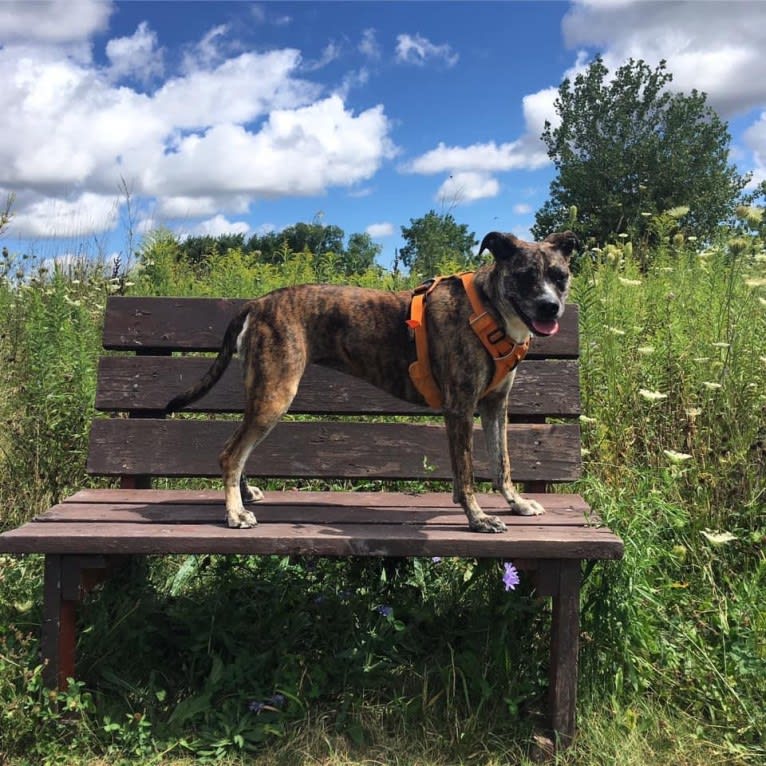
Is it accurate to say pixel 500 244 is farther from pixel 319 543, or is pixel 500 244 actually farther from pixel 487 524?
pixel 319 543

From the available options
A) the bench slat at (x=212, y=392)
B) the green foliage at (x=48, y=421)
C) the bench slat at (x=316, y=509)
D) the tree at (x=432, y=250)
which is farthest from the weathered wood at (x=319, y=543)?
the tree at (x=432, y=250)

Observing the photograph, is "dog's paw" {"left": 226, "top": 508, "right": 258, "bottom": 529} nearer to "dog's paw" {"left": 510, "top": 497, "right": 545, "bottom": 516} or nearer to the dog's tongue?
"dog's paw" {"left": 510, "top": 497, "right": 545, "bottom": 516}

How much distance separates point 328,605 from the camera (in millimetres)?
2930

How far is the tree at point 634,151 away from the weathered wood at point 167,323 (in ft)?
93.5

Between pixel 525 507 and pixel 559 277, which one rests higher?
pixel 559 277

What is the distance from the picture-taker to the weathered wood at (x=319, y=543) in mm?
2258

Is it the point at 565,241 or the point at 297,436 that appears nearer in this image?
the point at 565,241

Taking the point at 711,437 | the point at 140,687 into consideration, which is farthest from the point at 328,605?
the point at 711,437

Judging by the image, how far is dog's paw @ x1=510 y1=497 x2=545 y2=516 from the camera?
2.74 m

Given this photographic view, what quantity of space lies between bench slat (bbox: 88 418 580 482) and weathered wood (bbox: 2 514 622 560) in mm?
853

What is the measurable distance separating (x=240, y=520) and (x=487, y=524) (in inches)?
35.6

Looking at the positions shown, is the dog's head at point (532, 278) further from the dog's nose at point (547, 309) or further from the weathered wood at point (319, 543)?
the weathered wood at point (319, 543)

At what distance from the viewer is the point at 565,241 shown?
2586 mm

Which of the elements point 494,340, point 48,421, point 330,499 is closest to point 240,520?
point 330,499
